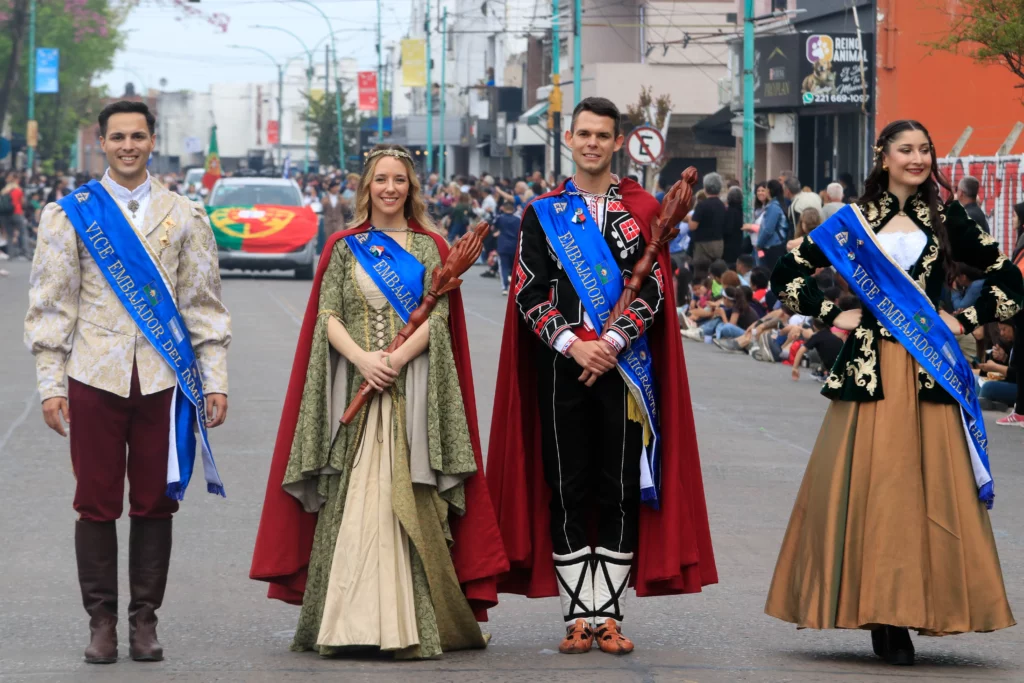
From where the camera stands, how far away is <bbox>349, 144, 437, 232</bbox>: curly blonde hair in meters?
6.04

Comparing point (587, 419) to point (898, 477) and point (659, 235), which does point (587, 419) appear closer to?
point (659, 235)

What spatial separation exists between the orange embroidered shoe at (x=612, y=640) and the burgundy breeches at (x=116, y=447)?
154 centimetres

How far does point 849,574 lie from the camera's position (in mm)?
5750

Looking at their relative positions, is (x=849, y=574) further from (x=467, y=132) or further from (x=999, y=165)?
(x=467, y=132)

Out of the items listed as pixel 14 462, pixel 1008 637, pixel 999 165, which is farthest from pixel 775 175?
pixel 1008 637

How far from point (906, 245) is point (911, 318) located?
26 cm

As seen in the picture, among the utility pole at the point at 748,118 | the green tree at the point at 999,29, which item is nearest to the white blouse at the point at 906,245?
the green tree at the point at 999,29

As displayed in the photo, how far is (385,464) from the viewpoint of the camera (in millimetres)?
5898

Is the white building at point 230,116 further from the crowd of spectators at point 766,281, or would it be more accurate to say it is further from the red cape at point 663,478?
the red cape at point 663,478

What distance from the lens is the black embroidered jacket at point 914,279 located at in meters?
5.86

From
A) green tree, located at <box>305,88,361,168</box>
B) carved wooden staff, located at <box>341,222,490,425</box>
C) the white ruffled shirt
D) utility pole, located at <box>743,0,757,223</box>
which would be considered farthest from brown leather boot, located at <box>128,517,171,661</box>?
green tree, located at <box>305,88,361,168</box>

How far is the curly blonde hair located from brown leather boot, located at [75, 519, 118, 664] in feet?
4.47

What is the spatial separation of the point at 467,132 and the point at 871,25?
4768 cm

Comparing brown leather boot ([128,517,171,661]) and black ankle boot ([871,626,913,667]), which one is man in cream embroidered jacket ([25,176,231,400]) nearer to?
brown leather boot ([128,517,171,661])
